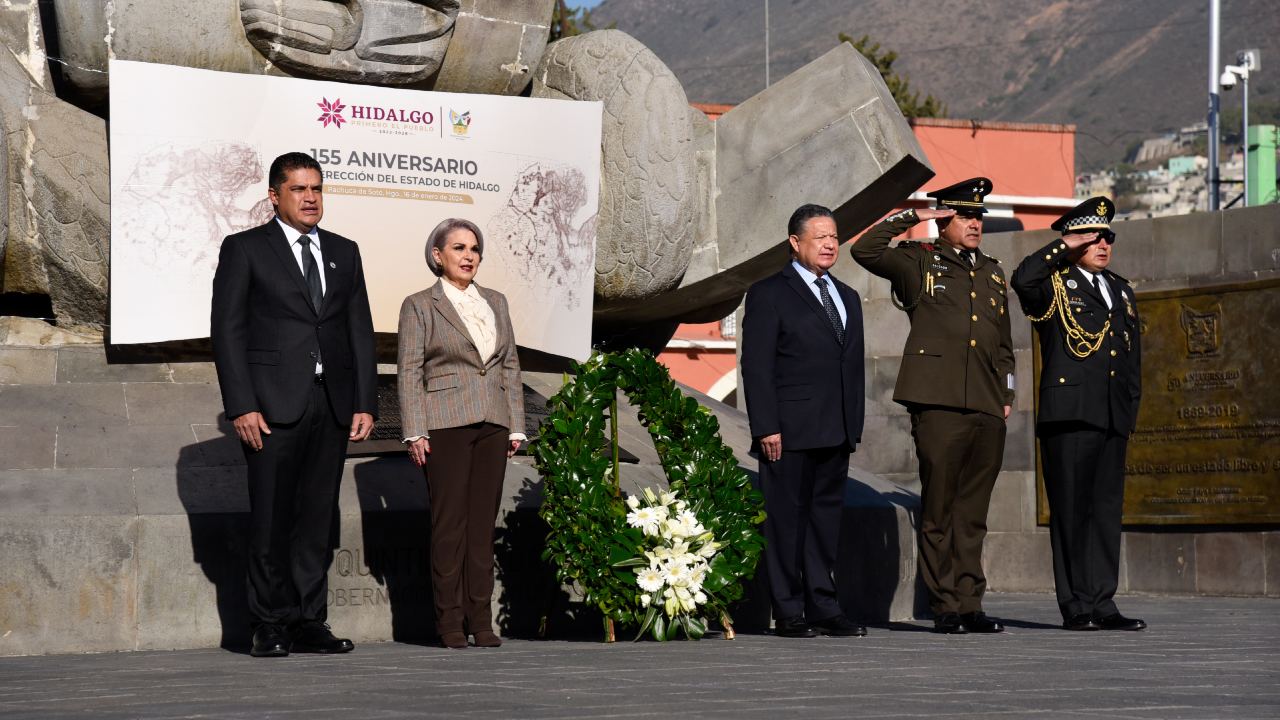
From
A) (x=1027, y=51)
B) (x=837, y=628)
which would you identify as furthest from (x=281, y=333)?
(x=1027, y=51)

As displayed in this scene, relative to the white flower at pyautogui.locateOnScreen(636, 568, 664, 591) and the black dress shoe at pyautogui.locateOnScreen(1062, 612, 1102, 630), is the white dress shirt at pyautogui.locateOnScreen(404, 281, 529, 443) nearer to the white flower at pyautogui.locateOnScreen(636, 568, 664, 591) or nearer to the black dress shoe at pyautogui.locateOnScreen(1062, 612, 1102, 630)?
the white flower at pyautogui.locateOnScreen(636, 568, 664, 591)

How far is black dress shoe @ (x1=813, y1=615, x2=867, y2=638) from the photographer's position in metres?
7.85

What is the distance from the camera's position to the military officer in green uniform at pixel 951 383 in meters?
8.10

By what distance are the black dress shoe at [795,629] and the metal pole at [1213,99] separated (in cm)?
2285

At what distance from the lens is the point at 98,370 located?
867 centimetres

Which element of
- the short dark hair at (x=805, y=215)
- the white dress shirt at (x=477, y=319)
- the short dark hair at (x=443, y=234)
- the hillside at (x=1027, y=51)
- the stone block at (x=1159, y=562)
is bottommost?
the stone block at (x=1159, y=562)

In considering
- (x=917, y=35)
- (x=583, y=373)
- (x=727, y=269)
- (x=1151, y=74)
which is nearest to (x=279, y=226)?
(x=583, y=373)

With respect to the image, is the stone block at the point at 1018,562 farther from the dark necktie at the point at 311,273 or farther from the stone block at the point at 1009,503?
the dark necktie at the point at 311,273

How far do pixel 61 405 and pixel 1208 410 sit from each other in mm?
6618

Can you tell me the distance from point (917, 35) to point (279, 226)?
464ft

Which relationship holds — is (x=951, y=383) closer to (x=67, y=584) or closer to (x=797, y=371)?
(x=797, y=371)

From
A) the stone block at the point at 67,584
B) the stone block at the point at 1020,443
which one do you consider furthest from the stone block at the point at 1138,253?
the stone block at the point at 67,584

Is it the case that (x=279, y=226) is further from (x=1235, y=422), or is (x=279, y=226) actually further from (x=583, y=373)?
(x=1235, y=422)

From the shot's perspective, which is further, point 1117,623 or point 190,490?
point 1117,623
